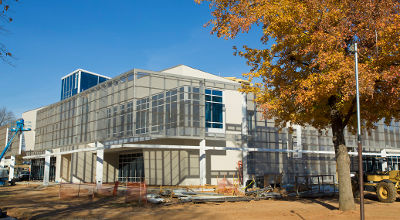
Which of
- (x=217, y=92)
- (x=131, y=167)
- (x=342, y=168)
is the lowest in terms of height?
(x=131, y=167)

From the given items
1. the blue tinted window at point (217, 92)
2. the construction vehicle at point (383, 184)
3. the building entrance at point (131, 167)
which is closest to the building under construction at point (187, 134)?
the blue tinted window at point (217, 92)

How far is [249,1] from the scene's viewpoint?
1642 cm

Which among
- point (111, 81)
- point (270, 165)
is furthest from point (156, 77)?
point (270, 165)

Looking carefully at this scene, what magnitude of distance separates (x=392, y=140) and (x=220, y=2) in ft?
133

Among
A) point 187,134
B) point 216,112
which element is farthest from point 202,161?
point 216,112

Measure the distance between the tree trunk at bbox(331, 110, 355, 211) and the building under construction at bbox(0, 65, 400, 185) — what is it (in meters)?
15.8

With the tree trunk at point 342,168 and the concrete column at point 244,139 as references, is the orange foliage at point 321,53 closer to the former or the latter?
the tree trunk at point 342,168

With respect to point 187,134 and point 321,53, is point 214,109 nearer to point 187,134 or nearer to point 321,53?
point 187,134

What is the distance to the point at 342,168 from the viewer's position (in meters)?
15.8

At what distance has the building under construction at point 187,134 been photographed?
32.9 metres

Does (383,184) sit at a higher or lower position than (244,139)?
lower

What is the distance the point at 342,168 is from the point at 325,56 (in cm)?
528

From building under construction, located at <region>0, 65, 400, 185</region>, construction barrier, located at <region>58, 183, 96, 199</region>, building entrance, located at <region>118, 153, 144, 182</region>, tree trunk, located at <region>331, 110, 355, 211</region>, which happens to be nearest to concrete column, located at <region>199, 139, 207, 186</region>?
building under construction, located at <region>0, 65, 400, 185</region>

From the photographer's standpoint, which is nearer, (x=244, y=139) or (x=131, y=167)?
(x=244, y=139)
